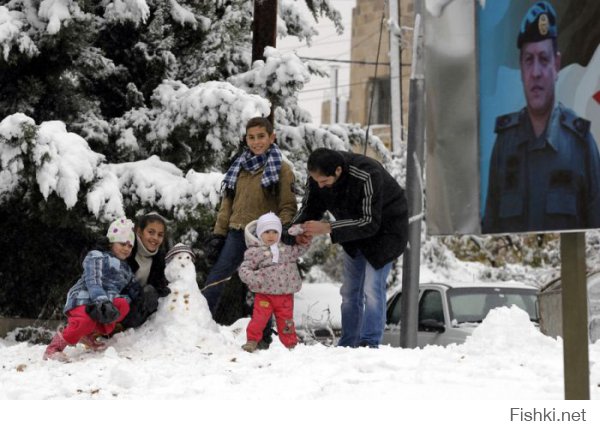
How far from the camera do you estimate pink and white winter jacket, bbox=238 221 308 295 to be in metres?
8.19

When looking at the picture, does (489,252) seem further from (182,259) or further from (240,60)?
(182,259)

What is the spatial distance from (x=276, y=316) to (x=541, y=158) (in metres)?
3.64

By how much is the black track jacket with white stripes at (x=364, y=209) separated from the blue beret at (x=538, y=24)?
3146 millimetres

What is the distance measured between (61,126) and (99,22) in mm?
2881

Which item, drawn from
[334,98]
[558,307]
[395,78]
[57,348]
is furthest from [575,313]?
[334,98]

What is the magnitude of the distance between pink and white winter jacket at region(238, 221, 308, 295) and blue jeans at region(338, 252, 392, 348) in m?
0.53

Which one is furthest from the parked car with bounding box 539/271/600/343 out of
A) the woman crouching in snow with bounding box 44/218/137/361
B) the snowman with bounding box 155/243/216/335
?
the woman crouching in snow with bounding box 44/218/137/361

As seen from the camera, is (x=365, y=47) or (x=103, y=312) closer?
(x=103, y=312)

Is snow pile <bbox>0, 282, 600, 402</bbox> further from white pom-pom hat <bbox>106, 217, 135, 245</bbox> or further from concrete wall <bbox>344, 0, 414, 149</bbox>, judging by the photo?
concrete wall <bbox>344, 0, 414, 149</bbox>

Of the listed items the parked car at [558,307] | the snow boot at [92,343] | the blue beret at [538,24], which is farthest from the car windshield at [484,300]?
the blue beret at [538,24]

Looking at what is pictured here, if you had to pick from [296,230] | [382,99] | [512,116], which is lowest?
[296,230]

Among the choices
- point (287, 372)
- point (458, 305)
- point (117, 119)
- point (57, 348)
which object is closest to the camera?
point (287, 372)

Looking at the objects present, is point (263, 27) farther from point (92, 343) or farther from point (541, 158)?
point (541, 158)

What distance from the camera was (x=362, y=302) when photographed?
8.68 meters
